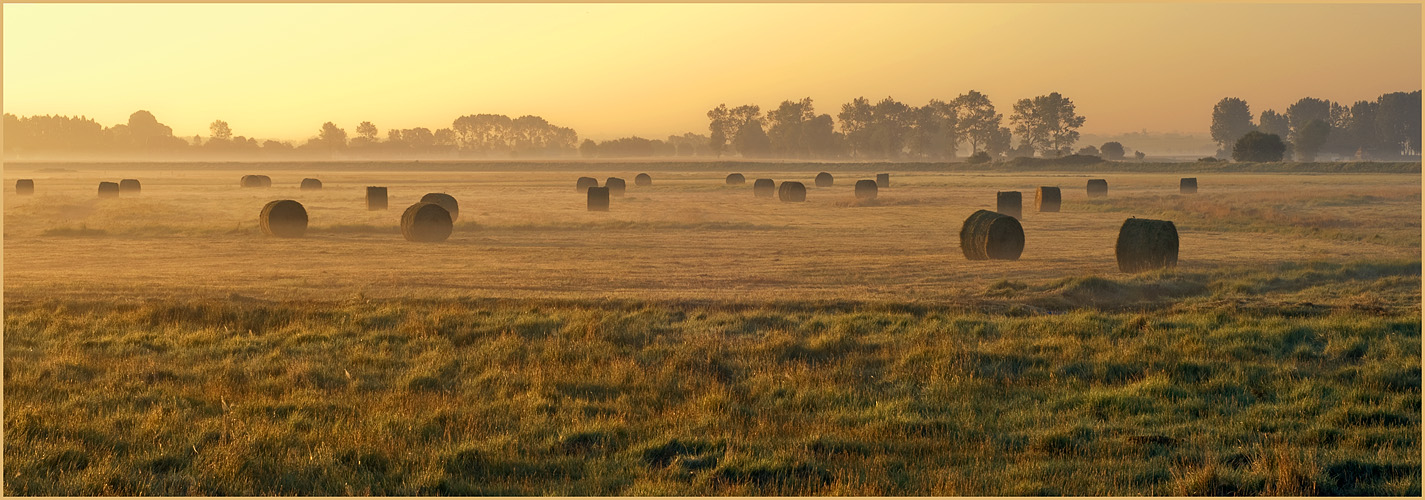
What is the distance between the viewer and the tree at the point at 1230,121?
18600 cm

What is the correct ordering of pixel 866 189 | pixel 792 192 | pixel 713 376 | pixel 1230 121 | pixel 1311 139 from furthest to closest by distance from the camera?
pixel 1230 121 < pixel 1311 139 < pixel 866 189 < pixel 792 192 < pixel 713 376

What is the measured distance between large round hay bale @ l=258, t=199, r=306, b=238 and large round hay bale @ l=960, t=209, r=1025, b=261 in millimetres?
20193

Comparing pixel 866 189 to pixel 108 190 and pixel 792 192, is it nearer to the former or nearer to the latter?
pixel 792 192

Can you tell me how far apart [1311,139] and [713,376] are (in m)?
168

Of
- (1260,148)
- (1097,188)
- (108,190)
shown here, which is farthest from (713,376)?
(1260,148)

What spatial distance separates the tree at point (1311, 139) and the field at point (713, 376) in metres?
147

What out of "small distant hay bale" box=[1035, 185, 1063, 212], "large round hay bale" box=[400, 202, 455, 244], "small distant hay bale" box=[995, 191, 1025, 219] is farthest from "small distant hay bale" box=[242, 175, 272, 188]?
"small distant hay bale" box=[1035, 185, 1063, 212]

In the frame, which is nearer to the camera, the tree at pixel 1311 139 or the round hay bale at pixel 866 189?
the round hay bale at pixel 866 189

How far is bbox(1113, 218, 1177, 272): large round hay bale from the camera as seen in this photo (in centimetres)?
2197

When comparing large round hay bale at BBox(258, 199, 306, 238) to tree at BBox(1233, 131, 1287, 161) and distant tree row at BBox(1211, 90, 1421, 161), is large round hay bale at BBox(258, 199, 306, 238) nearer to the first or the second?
tree at BBox(1233, 131, 1287, 161)

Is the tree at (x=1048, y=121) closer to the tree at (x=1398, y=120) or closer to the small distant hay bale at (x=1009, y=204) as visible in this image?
the tree at (x=1398, y=120)

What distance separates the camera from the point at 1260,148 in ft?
362

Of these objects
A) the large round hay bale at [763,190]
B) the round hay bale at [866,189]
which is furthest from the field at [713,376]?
the large round hay bale at [763,190]

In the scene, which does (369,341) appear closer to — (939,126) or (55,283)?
(55,283)
